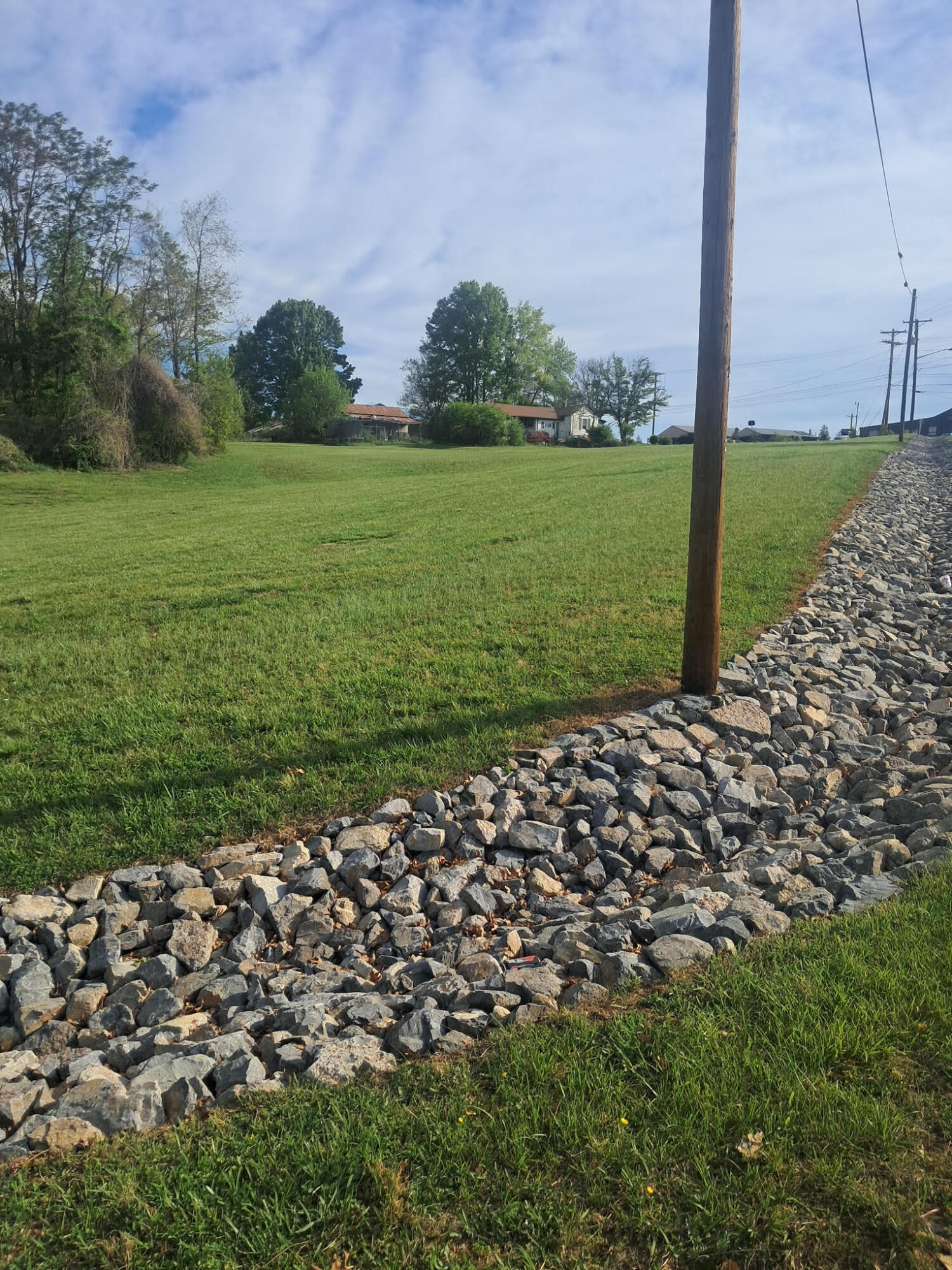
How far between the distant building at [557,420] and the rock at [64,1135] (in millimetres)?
84569

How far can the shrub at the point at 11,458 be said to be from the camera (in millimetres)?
28875

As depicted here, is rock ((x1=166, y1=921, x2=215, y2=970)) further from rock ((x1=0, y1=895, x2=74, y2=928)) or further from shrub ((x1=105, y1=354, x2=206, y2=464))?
shrub ((x1=105, y1=354, x2=206, y2=464))

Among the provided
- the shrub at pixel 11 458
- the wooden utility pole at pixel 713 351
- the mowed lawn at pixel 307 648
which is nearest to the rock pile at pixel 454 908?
the mowed lawn at pixel 307 648

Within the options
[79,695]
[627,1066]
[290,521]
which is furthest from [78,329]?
[627,1066]

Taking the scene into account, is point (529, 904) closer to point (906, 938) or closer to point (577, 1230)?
point (906, 938)

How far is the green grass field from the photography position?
208 centimetres

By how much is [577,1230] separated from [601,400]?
337 ft

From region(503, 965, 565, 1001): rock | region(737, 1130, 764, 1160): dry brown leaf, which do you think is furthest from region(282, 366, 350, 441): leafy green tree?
region(737, 1130, 764, 1160): dry brown leaf

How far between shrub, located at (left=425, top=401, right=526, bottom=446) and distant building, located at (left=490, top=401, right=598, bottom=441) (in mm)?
24232

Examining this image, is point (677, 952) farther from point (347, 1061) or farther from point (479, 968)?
point (347, 1061)

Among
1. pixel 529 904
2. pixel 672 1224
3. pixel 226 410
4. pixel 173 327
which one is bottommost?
pixel 529 904

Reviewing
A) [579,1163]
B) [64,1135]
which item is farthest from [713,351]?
[64,1135]

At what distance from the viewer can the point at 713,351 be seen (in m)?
5.97

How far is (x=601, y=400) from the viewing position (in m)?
98.9
